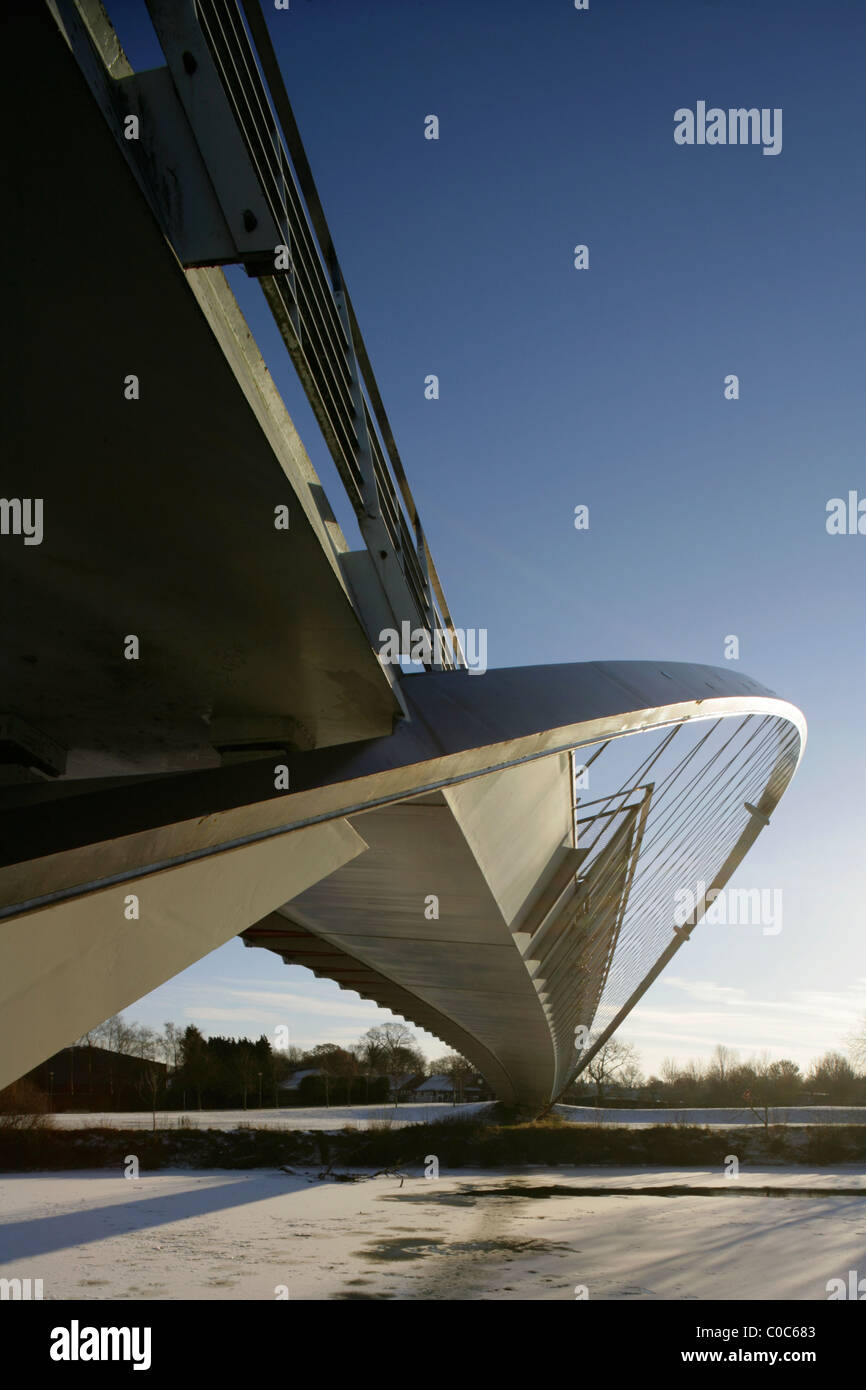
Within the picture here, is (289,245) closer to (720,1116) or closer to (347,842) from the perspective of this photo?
(347,842)

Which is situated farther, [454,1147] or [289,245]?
[454,1147]

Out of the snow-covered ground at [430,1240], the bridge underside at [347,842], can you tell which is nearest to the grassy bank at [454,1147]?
the snow-covered ground at [430,1240]

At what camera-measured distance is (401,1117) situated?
56.4 meters

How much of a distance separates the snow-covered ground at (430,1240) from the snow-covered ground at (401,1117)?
54.8 feet

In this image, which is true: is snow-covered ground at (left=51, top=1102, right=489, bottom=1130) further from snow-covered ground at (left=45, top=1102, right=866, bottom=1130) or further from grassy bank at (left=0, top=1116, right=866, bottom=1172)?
grassy bank at (left=0, top=1116, right=866, bottom=1172)

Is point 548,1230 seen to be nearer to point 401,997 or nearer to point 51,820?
point 401,997

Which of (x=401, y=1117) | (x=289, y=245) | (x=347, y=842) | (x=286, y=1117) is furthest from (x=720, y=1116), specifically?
(x=289, y=245)

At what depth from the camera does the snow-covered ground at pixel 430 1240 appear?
47.8 feet

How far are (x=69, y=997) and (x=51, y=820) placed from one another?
1.27 metres

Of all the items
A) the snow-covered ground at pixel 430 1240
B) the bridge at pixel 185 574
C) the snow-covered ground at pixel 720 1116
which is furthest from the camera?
the snow-covered ground at pixel 720 1116

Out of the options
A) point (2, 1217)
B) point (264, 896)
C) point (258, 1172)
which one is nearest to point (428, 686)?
point (264, 896)

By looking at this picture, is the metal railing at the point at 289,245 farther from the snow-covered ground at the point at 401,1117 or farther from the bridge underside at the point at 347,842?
the snow-covered ground at the point at 401,1117

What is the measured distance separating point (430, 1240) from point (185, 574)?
1841cm

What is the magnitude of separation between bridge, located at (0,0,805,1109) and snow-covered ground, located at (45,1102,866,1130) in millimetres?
40288
